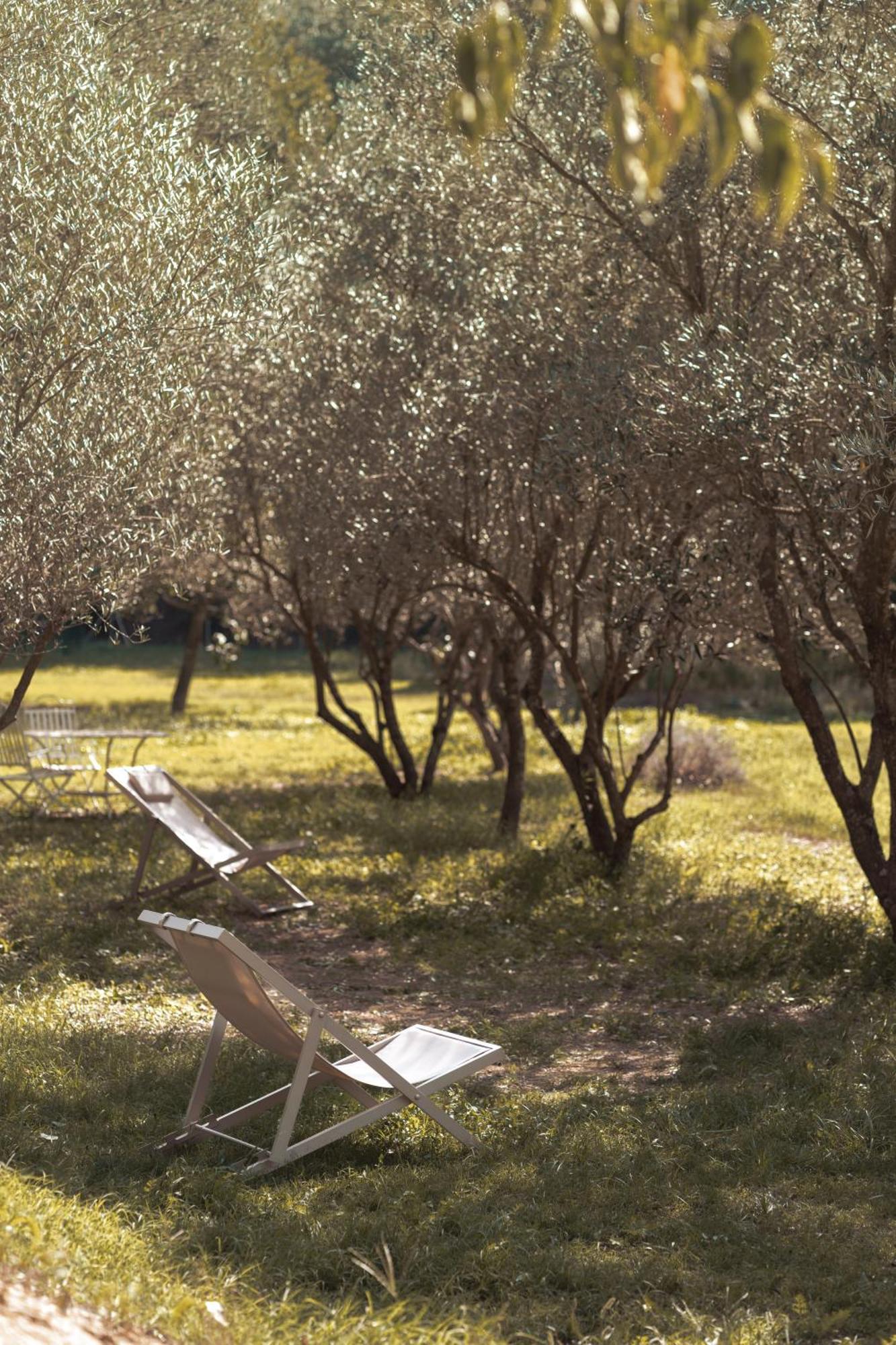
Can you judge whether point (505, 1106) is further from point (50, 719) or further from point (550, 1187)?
point (50, 719)

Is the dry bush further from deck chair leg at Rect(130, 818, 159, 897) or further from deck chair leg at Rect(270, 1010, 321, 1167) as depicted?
deck chair leg at Rect(270, 1010, 321, 1167)

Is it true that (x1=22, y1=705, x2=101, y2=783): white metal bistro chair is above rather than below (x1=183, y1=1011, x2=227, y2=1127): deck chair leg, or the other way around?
above

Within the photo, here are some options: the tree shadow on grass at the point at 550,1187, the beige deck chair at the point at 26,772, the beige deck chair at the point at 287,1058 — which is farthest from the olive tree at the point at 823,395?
the beige deck chair at the point at 26,772

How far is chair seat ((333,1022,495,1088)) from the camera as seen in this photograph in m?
5.07

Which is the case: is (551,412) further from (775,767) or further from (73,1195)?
(775,767)

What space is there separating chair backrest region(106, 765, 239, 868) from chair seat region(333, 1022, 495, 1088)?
12.6ft

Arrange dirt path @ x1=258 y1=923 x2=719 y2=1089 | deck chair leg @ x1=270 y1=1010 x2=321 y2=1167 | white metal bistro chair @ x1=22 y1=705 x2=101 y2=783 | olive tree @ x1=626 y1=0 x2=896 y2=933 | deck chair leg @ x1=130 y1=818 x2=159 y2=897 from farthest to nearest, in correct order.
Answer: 1. white metal bistro chair @ x1=22 y1=705 x2=101 y2=783
2. deck chair leg @ x1=130 y1=818 x2=159 y2=897
3. olive tree @ x1=626 y1=0 x2=896 y2=933
4. dirt path @ x1=258 y1=923 x2=719 y2=1089
5. deck chair leg @ x1=270 y1=1010 x2=321 y2=1167

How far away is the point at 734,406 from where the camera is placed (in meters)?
6.58

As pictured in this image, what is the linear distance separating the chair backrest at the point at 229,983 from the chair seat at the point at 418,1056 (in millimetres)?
189

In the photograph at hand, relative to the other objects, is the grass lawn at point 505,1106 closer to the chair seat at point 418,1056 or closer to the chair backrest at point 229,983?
the chair seat at point 418,1056

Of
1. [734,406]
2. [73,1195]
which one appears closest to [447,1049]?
[73,1195]

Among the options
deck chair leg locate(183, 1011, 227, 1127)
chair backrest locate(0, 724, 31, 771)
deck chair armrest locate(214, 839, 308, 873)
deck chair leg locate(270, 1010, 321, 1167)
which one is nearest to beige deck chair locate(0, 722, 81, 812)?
chair backrest locate(0, 724, 31, 771)

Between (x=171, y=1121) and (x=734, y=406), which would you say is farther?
(x=734, y=406)

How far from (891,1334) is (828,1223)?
0.65 metres
